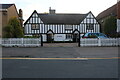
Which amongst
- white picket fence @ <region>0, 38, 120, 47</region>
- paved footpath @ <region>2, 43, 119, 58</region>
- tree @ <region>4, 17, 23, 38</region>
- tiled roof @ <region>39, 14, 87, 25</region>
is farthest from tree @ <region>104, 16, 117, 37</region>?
tree @ <region>4, 17, 23, 38</region>

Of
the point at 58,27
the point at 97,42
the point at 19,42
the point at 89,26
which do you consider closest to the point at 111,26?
the point at 89,26

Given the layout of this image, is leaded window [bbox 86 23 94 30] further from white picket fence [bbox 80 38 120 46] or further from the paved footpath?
the paved footpath

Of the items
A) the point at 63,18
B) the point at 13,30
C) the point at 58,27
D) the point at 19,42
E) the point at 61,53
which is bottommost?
the point at 61,53

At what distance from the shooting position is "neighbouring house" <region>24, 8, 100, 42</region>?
32562 millimetres

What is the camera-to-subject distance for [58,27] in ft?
110

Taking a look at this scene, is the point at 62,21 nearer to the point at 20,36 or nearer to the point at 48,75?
the point at 20,36

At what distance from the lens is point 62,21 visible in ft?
111

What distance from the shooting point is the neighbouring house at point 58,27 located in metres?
32.6

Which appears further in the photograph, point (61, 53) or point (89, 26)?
point (89, 26)

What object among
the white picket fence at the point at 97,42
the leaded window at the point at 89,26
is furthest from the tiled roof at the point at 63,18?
the white picket fence at the point at 97,42

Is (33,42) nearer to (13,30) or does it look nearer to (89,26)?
(13,30)

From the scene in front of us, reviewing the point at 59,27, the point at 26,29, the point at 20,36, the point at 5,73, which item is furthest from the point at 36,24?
the point at 5,73

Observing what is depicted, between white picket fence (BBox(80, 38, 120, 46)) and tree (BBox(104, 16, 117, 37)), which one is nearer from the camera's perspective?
white picket fence (BBox(80, 38, 120, 46))

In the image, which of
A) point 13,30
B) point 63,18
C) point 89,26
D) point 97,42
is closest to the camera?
point 97,42
